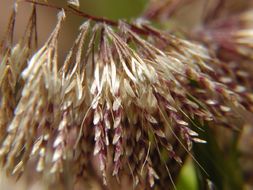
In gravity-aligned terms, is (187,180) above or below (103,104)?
below

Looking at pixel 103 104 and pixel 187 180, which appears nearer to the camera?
pixel 103 104

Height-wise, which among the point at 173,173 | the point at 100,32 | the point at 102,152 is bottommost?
the point at 173,173

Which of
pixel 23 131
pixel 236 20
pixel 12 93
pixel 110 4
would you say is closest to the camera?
pixel 23 131

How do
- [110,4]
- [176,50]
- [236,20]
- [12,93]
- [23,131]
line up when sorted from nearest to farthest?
[23,131] → [12,93] → [176,50] → [236,20] → [110,4]

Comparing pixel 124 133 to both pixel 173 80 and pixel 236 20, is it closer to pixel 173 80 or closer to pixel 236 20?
pixel 173 80

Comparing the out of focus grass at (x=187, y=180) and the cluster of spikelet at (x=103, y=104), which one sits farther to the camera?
the out of focus grass at (x=187, y=180)

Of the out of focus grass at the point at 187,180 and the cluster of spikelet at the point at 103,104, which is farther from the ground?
the cluster of spikelet at the point at 103,104

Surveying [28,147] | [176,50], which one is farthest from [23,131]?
[176,50]

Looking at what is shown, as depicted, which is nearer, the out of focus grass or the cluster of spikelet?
the cluster of spikelet
